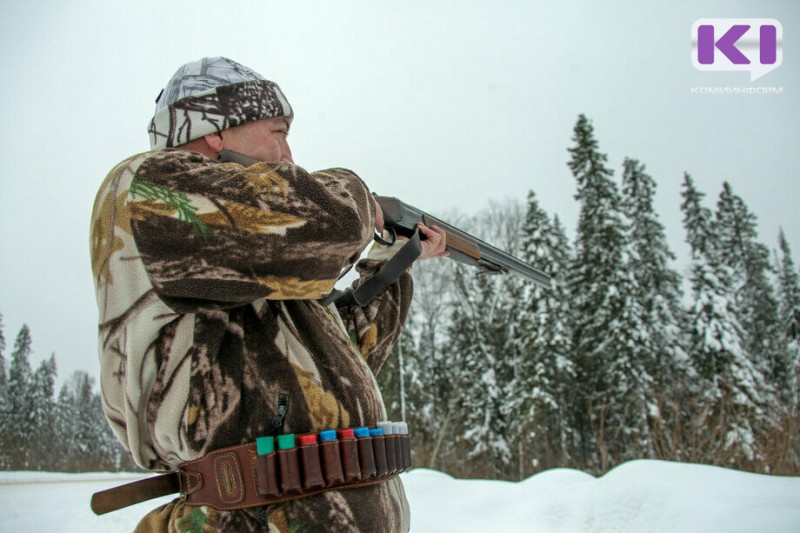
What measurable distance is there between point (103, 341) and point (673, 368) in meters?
27.1

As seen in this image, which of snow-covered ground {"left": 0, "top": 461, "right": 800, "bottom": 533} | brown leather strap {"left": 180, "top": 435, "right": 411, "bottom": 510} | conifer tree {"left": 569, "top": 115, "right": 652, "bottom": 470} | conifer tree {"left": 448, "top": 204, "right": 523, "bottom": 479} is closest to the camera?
brown leather strap {"left": 180, "top": 435, "right": 411, "bottom": 510}

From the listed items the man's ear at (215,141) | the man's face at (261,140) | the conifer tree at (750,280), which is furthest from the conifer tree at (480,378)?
the man's ear at (215,141)

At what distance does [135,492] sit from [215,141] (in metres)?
1.11

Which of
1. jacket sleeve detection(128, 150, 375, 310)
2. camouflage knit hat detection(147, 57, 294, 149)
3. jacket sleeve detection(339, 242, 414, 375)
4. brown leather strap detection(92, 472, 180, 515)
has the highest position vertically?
camouflage knit hat detection(147, 57, 294, 149)

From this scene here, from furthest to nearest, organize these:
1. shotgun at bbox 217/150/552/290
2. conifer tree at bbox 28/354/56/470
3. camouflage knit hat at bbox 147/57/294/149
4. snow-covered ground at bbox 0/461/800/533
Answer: conifer tree at bbox 28/354/56/470, snow-covered ground at bbox 0/461/800/533, shotgun at bbox 217/150/552/290, camouflage knit hat at bbox 147/57/294/149

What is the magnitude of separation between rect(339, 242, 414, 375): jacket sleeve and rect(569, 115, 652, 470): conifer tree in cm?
2291

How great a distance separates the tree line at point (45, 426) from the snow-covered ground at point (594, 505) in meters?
15.0

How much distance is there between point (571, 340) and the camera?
28.2 metres

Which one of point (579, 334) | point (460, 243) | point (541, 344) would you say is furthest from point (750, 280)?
point (460, 243)

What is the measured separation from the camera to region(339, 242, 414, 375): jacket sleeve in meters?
2.42

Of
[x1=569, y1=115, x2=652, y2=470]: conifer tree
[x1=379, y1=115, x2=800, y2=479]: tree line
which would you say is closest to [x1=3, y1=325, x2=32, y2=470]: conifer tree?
[x1=379, y1=115, x2=800, y2=479]: tree line

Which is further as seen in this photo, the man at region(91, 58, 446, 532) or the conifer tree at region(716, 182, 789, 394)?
the conifer tree at region(716, 182, 789, 394)

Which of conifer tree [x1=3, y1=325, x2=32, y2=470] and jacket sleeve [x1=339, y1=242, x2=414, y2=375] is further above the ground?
jacket sleeve [x1=339, y1=242, x2=414, y2=375]

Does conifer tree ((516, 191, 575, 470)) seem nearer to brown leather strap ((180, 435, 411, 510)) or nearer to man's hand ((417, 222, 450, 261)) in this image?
man's hand ((417, 222, 450, 261))
